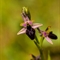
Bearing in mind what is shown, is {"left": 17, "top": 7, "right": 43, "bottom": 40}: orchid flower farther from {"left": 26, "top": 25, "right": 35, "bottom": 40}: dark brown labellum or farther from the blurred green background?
the blurred green background

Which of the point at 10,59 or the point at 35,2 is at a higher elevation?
the point at 35,2

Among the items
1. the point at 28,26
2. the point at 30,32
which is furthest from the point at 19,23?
the point at 30,32

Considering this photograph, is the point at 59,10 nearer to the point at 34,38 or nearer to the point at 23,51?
the point at 23,51

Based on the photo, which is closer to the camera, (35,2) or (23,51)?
(23,51)

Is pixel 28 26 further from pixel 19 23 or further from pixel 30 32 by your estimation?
pixel 19 23

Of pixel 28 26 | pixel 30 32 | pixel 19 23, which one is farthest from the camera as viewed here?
pixel 19 23

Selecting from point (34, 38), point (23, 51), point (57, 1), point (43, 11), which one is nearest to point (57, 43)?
point (23, 51)

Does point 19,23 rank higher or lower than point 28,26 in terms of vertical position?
lower

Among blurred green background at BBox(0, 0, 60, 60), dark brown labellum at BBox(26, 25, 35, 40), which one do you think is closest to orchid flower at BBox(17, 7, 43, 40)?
dark brown labellum at BBox(26, 25, 35, 40)
